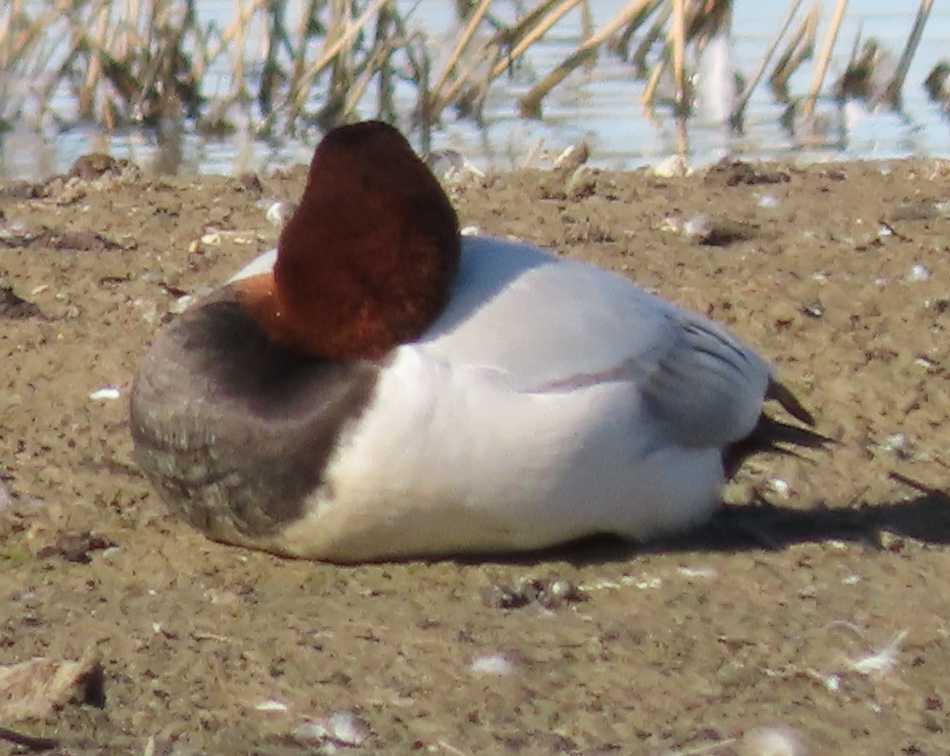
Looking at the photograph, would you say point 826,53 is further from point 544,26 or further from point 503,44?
point 503,44

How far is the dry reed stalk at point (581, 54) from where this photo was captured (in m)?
7.29

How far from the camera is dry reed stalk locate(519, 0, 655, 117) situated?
7289mm

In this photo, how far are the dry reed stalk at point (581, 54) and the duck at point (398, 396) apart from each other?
3.61m

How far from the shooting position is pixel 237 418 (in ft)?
11.8

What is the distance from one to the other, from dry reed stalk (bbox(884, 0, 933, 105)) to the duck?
4.19m

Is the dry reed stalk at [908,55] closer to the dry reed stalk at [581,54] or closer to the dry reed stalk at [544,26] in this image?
the dry reed stalk at [581,54]

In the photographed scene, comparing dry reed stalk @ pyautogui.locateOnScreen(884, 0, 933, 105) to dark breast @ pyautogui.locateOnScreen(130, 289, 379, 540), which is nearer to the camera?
dark breast @ pyautogui.locateOnScreen(130, 289, 379, 540)

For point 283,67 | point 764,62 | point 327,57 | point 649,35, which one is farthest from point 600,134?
point 283,67

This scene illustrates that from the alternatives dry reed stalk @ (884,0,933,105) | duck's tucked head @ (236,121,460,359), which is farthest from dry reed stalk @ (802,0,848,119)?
duck's tucked head @ (236,121,460,359)

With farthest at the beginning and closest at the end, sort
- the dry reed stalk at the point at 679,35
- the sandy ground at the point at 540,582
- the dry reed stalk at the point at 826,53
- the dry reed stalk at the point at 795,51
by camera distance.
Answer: the dry reed stalk at the point at 795,51
the dry reed stalk at the point at 679,35
the dry reed stalk at the point at 826,53
the sandy ground at the point at 540,582

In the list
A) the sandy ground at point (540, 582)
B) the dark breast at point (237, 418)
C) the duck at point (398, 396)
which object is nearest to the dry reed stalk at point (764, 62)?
the sandy ground at point (540, 582)

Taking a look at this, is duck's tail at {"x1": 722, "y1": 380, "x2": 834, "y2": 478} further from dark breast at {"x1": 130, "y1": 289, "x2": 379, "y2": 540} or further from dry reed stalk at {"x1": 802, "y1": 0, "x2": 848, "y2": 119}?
dry reed stalk at {"x1": 802, "y1": 0, "x2": 848, "y2": 119}

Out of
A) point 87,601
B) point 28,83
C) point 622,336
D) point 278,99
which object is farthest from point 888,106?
point 87,601

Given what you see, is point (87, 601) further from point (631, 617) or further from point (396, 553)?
point (631, 617)
